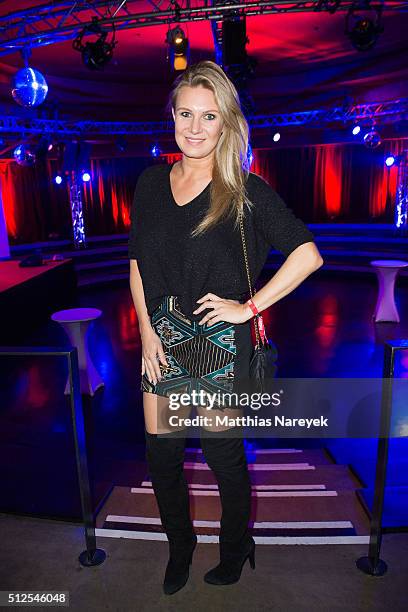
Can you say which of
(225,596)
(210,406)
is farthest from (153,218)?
(225,596)

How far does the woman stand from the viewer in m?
1.50

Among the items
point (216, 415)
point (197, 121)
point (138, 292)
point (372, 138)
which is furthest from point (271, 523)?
point (372, 138)

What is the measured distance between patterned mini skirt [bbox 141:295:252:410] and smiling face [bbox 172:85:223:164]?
0.51 metres

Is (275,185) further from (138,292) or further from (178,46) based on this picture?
(138,292)

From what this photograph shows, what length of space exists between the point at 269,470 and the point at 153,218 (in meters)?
2.17

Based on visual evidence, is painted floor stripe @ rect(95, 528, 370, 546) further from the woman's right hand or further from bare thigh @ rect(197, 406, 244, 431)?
the woman's right hand

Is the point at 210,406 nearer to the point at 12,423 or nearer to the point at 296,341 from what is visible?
the point at 12,423

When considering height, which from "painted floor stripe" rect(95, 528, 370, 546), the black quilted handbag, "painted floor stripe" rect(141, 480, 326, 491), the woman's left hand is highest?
the woman's left hand

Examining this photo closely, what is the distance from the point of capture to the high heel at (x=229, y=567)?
5.70 feet

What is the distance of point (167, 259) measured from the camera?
5.18 ft

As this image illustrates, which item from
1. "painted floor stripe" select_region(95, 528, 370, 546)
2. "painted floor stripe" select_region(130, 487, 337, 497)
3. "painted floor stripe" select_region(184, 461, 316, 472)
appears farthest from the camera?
"painted floor stripe" select_region(184, 461, 316, 472)

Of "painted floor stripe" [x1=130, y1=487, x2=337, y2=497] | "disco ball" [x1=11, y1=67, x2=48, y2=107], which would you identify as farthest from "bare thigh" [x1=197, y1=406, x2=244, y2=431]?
"disco ball" [x1=11, y1=67, x2=48, y2=107]

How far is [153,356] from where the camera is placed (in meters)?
1.66

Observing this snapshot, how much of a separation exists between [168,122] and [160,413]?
12.3 meters
